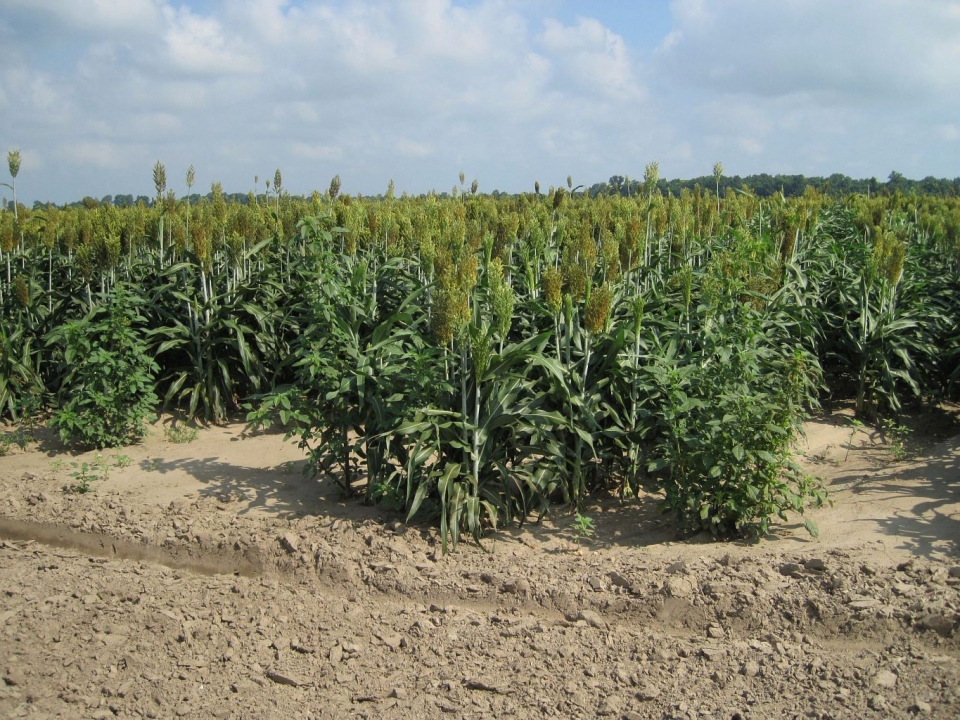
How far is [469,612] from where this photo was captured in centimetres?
483

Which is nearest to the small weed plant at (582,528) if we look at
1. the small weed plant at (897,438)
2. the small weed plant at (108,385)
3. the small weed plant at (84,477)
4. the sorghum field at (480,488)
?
the sorghum field at (480,488)

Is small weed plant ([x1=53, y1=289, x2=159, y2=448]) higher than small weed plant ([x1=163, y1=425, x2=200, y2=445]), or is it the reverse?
small weed plant ([x1=53, y1=289, x2=159, y2=448])

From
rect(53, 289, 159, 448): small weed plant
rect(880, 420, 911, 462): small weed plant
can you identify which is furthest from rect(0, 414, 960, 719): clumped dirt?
rect(53, 289, 159, 448): small weed plant

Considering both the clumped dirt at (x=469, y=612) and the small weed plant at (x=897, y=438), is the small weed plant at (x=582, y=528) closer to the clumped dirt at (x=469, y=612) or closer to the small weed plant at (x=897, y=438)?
the clumped dirt at (x=469, y=612)

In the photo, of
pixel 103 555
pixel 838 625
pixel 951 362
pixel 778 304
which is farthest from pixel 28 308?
pixel 951 362

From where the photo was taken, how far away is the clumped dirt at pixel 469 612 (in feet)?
13.3

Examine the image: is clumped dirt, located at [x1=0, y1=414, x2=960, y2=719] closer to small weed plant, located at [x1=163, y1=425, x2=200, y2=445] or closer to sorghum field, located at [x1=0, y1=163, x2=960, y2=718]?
sorghum field, located at [x1=0, y1=163, x2=960, y2=718]

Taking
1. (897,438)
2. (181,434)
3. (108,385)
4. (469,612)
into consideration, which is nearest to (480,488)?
(469,612)

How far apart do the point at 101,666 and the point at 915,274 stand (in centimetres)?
856

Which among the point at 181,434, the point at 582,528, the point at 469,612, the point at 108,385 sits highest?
the point at 108,385

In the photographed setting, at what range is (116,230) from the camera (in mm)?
8539

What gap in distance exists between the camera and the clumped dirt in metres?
4.06

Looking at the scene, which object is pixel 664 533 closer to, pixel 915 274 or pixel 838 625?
pixel 838 625

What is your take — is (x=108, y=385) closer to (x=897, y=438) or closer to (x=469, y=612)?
(x=469, y=612)
